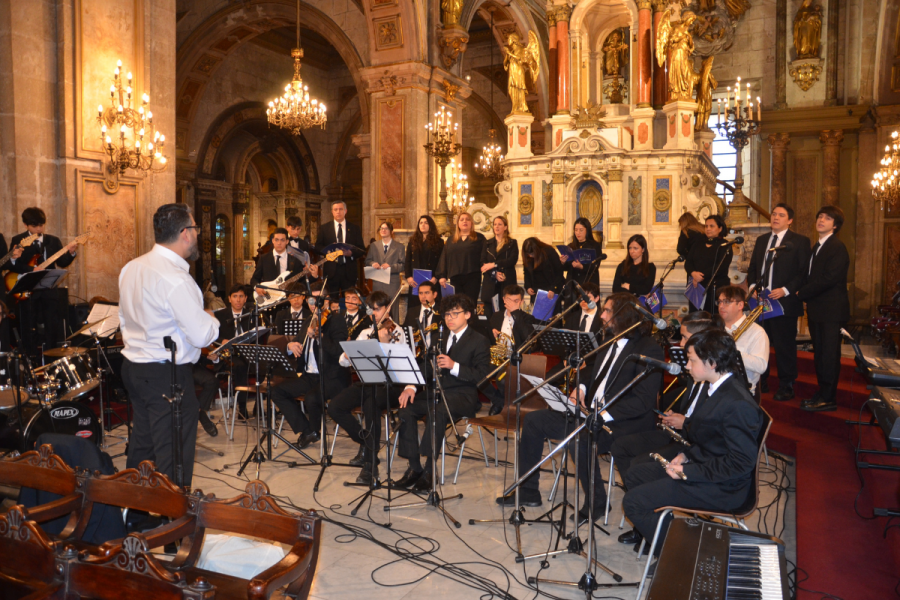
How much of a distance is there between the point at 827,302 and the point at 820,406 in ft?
2.81

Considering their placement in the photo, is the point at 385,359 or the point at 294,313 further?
the point at 294,313

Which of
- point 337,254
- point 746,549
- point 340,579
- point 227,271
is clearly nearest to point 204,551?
point 340,579

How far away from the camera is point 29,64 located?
25.8 feet

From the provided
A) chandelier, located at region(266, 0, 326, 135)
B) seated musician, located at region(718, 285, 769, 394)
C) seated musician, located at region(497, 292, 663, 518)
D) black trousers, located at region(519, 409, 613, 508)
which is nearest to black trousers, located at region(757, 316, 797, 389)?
seated musician, located at region(718, 285, 769, 394)

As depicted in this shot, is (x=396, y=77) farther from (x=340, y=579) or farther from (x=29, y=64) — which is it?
(x=340, y=579)

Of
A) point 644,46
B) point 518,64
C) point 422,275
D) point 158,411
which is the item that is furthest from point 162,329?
point 644,46

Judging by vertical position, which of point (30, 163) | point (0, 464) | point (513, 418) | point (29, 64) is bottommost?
point (513, 418)

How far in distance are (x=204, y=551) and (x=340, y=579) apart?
1.32 metres

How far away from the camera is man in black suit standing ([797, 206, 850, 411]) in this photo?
219 inches

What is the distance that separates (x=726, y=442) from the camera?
3.33 m

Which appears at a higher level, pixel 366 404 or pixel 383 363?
pixel 383 363

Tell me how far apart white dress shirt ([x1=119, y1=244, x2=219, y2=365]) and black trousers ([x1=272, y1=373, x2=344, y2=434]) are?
2530 millimetres

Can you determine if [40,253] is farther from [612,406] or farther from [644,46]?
[644,46]

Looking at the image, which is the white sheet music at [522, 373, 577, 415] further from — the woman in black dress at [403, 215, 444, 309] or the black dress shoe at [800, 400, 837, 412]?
the woman in black dress at [403, 215, 444, 309]
